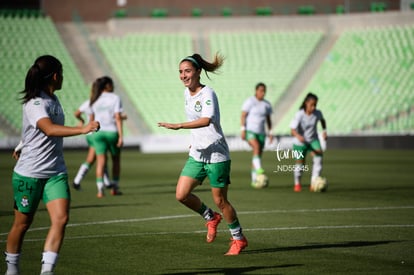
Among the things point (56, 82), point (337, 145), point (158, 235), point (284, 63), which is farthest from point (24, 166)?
point (284, 63)

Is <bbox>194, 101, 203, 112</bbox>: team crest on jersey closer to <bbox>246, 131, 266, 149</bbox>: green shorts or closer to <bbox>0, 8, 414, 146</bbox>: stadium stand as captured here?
<bbox>246, 131, 266, 149</bbox>: green shorts

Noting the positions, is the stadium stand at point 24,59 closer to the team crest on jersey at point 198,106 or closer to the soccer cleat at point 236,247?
the team crest on jersey at point 198,106

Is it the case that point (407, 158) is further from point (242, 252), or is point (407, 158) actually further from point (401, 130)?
point (242, 252)

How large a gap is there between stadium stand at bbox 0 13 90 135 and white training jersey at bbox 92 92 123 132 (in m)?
28.1

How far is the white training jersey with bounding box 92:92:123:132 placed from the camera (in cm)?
1962

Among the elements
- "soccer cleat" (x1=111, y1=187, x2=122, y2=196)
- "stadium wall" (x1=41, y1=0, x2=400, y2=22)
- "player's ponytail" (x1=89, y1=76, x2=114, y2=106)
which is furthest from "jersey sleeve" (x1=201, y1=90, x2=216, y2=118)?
"stadium wall" (x1=41, y1=0, x2=400, y2=22)

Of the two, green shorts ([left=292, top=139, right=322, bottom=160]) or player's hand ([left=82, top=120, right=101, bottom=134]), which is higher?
player's hand ([left=82, top=120, right=101, bottom=134])

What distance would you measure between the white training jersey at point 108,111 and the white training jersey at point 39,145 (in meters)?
11.2

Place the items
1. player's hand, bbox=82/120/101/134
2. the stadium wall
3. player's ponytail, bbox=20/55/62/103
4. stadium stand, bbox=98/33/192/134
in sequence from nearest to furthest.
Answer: player's hand, bbox=82/120/101/134, player's ponytail, bbox=20/55/62/103, stadium stand, bbox=98/33/192/134, the stadium wall

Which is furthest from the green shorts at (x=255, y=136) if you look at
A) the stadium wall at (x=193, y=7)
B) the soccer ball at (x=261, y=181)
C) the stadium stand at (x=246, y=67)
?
the stadium wall at (x=193, y=7)

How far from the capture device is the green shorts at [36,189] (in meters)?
8.28

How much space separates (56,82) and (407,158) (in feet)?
93.3

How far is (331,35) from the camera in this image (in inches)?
2188

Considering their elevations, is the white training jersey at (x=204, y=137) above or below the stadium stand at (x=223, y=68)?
above
